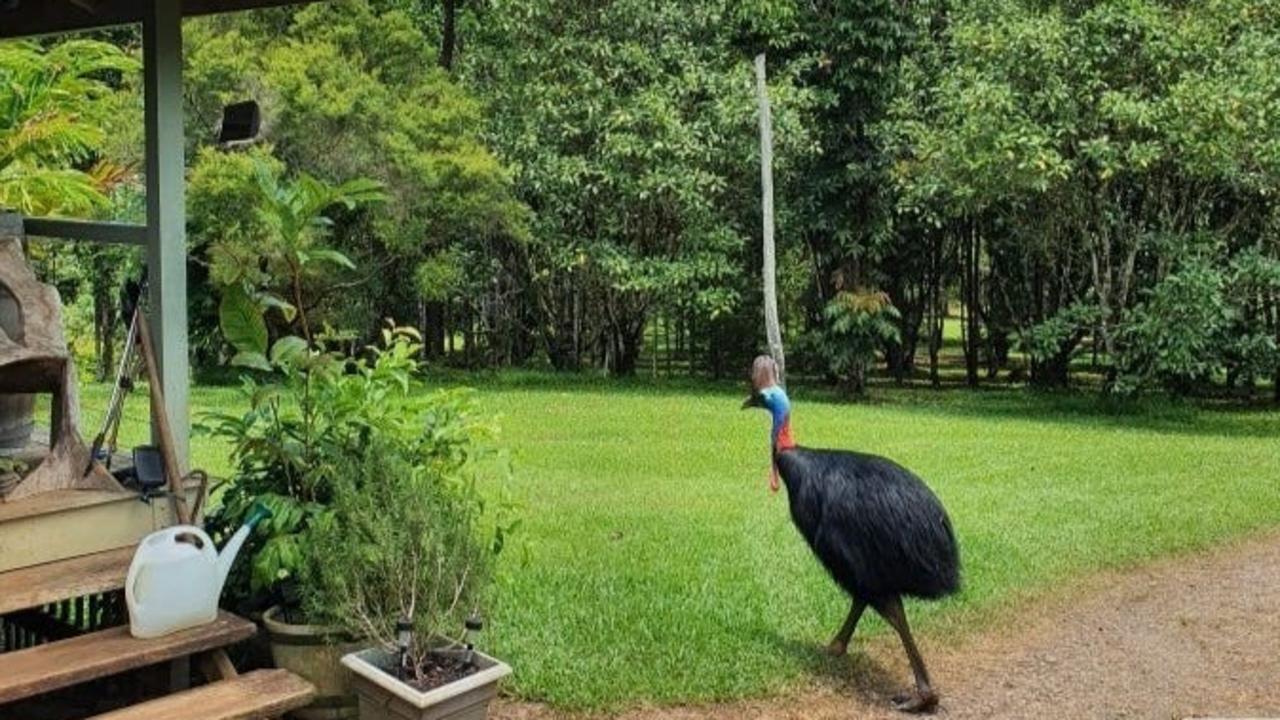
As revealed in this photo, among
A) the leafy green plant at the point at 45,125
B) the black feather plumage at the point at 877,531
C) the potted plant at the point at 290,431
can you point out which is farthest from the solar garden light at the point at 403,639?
the leafy green plant at the point at 45,125

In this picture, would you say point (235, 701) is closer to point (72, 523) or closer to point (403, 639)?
point (403, 639)

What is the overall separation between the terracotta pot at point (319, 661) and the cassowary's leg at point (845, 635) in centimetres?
172

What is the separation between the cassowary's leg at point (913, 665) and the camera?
3.68m

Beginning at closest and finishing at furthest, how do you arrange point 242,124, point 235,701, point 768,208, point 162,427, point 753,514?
point 235,701 → point 162,427 → point 242,124 → point 753,514 → point 768,208

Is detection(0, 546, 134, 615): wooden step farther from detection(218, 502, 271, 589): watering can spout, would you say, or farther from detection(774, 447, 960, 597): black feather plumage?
detection(774, 447, 960, 597): black feather plumage

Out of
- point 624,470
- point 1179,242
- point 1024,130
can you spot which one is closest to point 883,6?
point 1024,130

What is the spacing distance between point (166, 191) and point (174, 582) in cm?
117

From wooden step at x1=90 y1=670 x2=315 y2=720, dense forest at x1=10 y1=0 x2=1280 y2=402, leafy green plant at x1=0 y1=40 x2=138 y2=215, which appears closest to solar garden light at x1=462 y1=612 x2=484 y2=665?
wooden step at x1=90 y1=670 x2=315 y2=720

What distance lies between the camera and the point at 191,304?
11984 mm

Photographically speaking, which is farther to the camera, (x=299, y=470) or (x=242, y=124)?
(x=242, y=124)

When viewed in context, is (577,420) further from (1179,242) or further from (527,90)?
(1179,242)

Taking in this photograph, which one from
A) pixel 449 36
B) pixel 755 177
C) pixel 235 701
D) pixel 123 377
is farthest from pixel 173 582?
pixel 449 36

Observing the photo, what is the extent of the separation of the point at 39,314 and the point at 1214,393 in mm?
12231

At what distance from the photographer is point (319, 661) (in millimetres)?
3201
